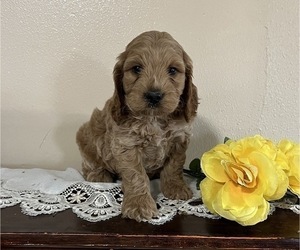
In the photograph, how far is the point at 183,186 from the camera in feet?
4.43

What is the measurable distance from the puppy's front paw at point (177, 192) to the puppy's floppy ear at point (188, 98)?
0.24m

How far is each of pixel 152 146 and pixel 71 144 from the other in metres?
0.66

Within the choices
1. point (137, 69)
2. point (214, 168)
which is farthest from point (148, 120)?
point (214, 168)

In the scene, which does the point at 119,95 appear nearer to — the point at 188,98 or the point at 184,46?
the point at 188,98

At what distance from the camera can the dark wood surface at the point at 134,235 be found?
3.32 feet

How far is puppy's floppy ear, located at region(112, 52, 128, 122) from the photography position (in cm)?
128

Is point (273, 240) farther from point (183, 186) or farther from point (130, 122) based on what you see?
point (130, 122)

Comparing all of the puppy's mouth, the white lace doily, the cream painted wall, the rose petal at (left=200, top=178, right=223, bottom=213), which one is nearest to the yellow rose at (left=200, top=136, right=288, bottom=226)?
the rose petal at (left=200, top=178, right=223, bottom=213)

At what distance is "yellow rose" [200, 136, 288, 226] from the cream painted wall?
612 millimetres

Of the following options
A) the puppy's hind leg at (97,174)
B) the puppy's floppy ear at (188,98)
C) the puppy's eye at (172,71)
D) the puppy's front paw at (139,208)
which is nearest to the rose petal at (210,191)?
the puppy's front paw at (139,208)

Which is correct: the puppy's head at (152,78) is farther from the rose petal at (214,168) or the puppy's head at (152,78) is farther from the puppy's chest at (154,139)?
the rose petal at (214,168)

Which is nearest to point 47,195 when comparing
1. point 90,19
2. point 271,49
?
point 90,19

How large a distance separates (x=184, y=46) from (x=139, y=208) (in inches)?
33.6

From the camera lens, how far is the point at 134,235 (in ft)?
3.36
